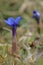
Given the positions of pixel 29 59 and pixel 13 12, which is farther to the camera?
pixel 13 12

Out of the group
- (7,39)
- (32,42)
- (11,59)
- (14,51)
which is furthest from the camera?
(7,39)

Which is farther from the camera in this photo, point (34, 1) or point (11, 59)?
point (34, 1)

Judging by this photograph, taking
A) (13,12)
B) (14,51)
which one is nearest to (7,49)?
(14,51)

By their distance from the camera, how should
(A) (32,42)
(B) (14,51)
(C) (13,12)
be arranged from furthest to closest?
(C) (13,12), (A) (32,42), (B) (14,51)

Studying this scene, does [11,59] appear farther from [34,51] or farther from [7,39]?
[7,39]

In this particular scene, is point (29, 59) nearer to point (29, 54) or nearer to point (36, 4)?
point (29, 54)

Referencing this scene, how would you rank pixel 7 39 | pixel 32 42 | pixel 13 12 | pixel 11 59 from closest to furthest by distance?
1. pixel 11 59
2. pixel 32 42
3. pixel 7 39
4. pixel 13 12

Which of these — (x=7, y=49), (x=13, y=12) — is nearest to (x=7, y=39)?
(x=7, y=49)

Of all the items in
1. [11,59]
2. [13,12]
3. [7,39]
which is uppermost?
[13,12]

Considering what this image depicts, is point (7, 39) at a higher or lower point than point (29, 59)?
higher
